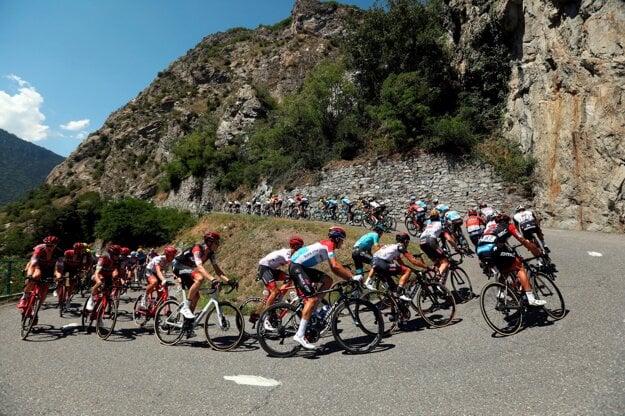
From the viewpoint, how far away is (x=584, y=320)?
607 cm

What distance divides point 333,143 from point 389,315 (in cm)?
2519

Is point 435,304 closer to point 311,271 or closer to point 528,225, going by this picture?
point 311,271

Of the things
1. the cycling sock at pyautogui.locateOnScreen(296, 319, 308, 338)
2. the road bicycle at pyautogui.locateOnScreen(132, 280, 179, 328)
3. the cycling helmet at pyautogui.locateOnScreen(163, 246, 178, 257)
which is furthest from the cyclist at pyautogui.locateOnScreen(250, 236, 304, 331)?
the cycling helmet at pyautogui.locateOnScreen(163, 246, 178, 257)

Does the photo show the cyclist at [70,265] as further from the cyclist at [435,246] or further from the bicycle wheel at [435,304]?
the cyclist at [435,246]

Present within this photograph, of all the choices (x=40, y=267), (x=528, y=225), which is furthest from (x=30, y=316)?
(x=528, y=225)

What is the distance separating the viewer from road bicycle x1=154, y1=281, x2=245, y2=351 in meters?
6.51

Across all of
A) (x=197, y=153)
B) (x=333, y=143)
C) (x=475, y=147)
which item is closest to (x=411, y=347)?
(x=475, y=147)

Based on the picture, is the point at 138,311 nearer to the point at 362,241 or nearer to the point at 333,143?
the point at 362,241

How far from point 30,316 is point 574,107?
24.1 metres

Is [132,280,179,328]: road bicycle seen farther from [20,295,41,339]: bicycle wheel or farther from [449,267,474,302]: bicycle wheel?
[449,267,474,302]: bicycle wheel

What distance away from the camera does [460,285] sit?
8.34 metres

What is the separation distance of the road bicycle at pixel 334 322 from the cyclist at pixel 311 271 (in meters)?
0.22

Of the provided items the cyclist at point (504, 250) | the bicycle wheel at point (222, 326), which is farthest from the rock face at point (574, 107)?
the bicycle wheel at point (222, 326)

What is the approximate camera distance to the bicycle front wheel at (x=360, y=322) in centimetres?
579
